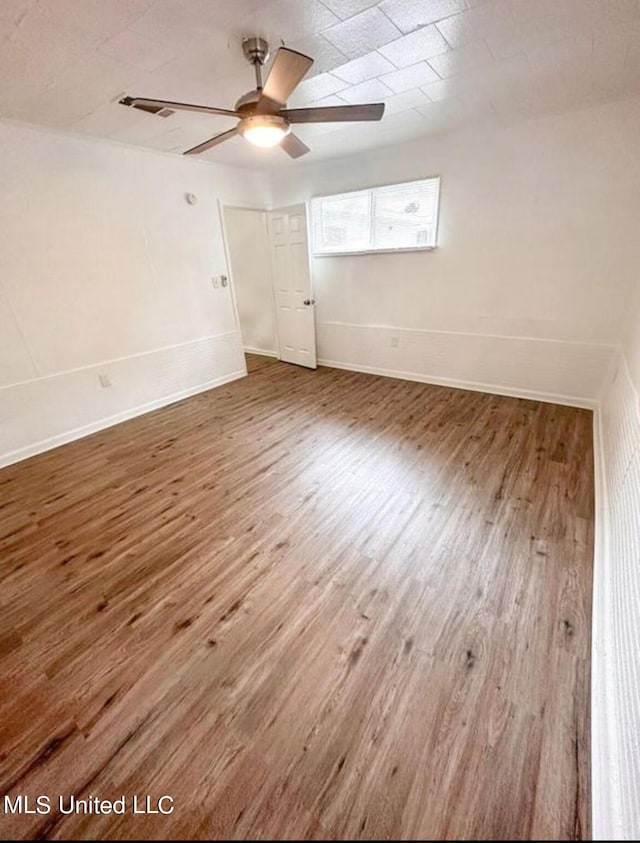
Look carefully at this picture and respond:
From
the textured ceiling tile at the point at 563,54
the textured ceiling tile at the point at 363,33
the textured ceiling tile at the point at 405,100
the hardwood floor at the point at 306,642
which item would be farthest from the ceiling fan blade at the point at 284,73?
the hardwood floor at the point at 306,642

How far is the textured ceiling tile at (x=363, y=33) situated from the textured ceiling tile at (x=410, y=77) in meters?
0.35

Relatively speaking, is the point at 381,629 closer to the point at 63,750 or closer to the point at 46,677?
the point at 63,750

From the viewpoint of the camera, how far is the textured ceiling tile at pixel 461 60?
1923mm

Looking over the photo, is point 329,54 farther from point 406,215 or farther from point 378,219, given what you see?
point 378,219

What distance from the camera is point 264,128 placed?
6.20 ft

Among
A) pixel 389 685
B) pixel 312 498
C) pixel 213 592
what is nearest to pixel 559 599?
pixel 389 685

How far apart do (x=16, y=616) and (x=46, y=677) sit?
1.47 feet

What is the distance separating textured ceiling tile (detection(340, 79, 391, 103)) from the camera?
7.41 ft

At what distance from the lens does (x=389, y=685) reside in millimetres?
1300

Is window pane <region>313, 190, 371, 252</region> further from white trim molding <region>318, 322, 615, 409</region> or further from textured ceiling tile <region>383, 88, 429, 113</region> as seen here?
textured ceiling tile <region>383, 88, 429, 113</region>

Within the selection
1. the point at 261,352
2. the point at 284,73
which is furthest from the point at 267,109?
the point at 261,352

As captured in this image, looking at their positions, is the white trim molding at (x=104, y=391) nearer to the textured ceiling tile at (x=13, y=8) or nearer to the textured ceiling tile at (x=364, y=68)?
the textured ceiling tile at (x=13, y=8)

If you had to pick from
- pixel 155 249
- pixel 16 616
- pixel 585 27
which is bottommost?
pixel 16 616

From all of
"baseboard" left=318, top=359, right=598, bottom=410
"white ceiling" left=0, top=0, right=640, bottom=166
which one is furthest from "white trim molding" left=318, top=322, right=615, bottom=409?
"white ceiling" left=0, top=0, right=640, bottom=166
